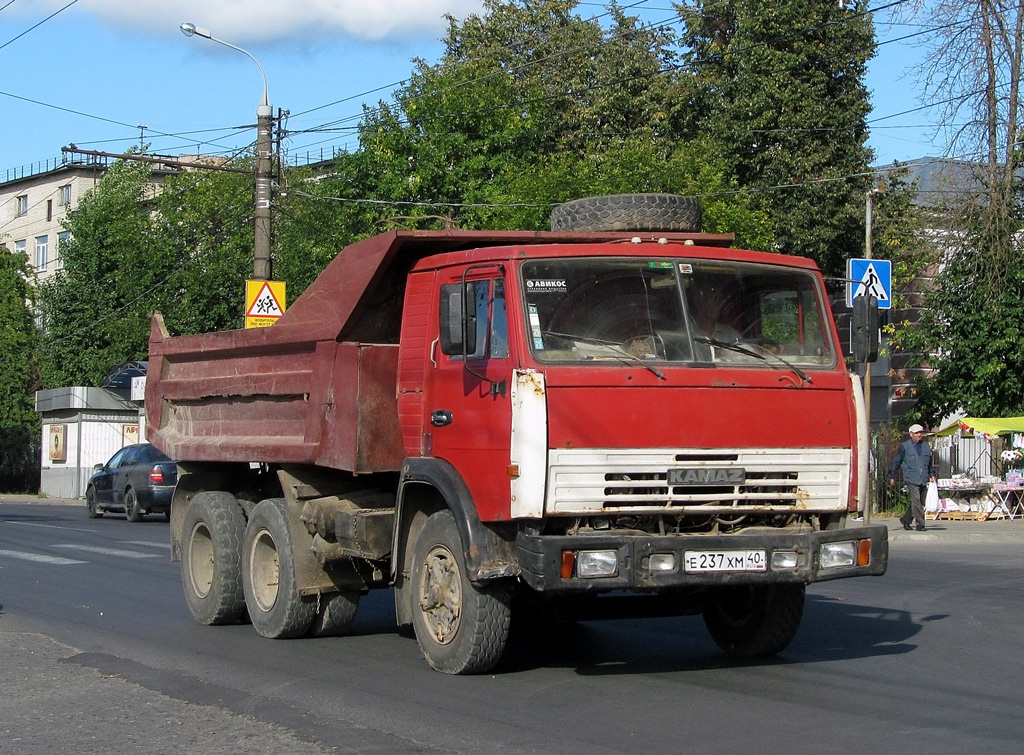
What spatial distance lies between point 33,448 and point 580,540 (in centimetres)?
4952

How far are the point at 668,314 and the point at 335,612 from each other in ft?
12.0

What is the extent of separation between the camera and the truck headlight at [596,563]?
6.90 metres

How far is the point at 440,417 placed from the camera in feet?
25.5

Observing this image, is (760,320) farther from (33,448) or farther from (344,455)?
(33,448)

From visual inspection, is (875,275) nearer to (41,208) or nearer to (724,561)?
(724,561)

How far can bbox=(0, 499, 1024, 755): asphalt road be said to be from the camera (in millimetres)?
6242

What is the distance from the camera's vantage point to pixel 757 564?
23.6 ft

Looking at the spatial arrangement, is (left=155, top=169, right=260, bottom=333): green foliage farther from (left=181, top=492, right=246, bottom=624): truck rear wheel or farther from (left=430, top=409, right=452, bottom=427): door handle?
(left=430, top=409, right=452, bottom=427): door handle

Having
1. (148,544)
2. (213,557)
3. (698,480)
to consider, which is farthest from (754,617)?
(148,544)

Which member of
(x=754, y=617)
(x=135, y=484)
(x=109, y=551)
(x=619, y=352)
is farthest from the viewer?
(x=135, y=484)

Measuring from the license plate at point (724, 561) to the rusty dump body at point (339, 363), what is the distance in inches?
82.3

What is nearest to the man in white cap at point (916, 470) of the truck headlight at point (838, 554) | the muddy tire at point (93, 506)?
the truck headlight at point (838, 554)

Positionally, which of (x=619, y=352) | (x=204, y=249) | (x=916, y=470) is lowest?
(x=916, y=470)

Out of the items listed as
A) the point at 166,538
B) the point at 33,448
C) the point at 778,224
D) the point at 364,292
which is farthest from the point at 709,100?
the point at 364,292
